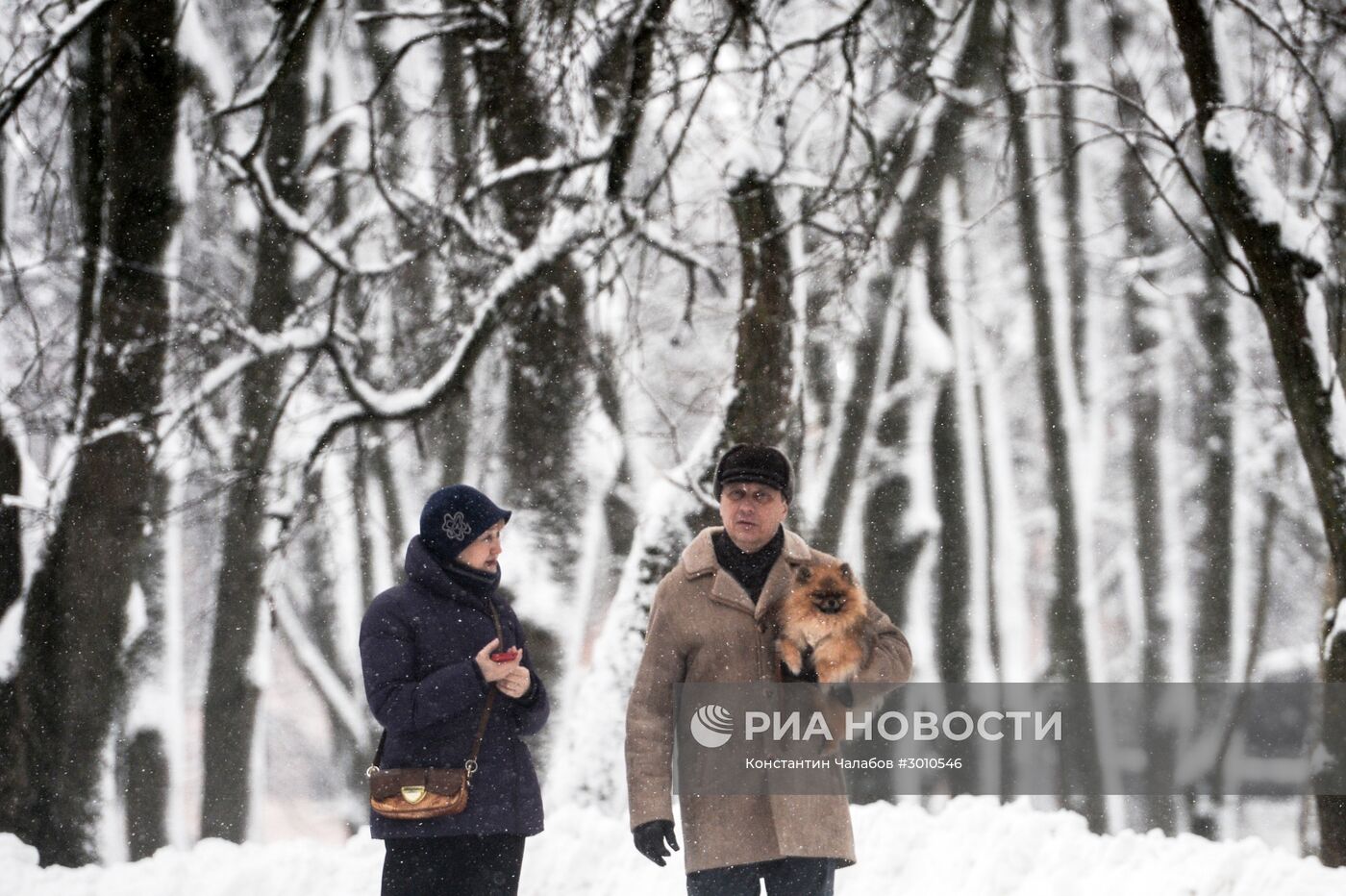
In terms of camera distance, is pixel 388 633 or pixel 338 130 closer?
pixel 388 633

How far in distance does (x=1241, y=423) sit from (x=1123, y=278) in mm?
1826

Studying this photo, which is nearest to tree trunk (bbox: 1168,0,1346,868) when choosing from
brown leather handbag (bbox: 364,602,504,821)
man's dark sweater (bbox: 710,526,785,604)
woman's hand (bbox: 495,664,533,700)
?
man's dark sweater (bbox: 710,526,785,604)

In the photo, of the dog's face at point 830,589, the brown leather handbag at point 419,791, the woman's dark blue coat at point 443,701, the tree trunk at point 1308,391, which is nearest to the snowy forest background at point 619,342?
the tree trunk at point 1308,391

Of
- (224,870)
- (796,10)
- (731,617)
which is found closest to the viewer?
(731,617)

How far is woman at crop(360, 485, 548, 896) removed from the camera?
275cm

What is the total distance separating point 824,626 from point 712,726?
410 millimetres

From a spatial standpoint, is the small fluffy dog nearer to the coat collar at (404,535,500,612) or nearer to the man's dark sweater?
the man's dark sweater

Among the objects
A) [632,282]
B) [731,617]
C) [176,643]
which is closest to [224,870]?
[731,617]

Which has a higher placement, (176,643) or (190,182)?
(190,182)

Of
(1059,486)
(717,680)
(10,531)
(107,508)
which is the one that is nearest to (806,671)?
(717,680)

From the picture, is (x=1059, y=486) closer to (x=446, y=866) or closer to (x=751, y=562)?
(x=751, y=562)

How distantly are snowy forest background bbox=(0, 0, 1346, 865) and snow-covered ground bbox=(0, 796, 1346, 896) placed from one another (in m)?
0.68

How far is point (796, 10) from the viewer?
6918 millimetres

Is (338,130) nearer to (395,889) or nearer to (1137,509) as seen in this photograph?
(395,889)
